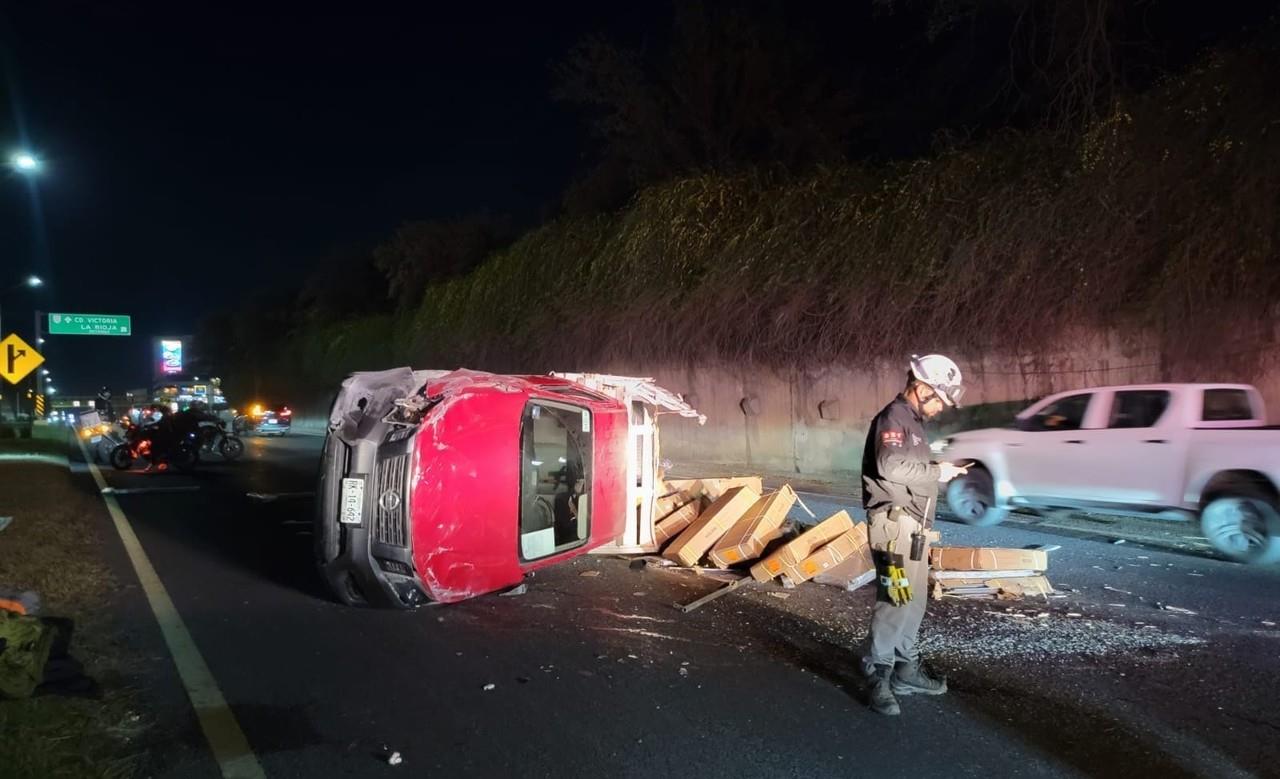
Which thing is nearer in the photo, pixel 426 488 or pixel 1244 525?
pixel 426 488

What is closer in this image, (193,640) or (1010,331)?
(193,640)

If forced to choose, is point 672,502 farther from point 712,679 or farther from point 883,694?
point 883,694

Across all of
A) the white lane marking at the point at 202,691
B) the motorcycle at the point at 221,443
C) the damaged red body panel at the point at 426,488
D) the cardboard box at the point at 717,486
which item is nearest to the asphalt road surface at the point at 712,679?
the white lane marking at the point at 202,691

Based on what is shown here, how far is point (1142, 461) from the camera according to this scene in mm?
8828

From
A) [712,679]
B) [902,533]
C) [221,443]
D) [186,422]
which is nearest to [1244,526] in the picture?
[902,533]

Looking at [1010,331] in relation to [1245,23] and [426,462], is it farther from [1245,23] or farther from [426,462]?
[426,462]

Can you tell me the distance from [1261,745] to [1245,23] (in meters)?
14.5

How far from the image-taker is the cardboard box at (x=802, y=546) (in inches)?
285

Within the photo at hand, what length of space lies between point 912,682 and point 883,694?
0.86 ft

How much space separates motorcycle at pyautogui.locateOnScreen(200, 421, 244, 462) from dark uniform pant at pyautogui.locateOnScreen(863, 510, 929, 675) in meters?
19.1

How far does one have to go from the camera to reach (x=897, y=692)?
477 centimetres

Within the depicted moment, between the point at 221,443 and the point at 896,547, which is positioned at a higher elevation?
the point at 221,443

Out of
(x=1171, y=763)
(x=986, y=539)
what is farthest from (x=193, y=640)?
(x=986, y=539)

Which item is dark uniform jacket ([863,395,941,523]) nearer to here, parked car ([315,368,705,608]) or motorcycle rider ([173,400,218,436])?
parked car ([315,368,705,608])
